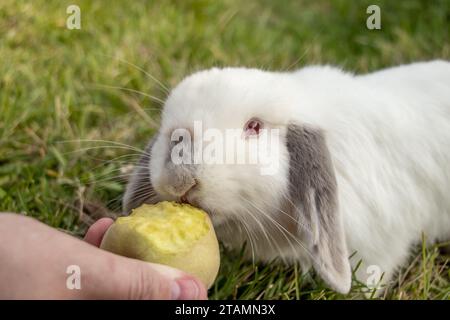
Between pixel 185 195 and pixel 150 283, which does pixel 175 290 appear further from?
pixel 185 195

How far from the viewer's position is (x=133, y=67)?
173 inches

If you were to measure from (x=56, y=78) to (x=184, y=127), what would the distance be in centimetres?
205

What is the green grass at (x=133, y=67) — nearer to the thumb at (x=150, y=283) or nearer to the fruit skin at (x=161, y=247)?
the fruit skin at (x=161, y=247)

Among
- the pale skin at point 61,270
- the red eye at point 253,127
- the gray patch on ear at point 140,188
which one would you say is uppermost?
the red eye at point 253,127

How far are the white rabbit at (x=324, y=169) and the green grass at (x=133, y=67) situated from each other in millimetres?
199

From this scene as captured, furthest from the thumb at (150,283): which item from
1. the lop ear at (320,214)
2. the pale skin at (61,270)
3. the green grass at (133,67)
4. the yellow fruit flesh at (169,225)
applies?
the green grass at (133,67)

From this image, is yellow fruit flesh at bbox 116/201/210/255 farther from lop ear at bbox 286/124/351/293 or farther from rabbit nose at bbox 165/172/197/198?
lop ear at bbox 286/124/351/293

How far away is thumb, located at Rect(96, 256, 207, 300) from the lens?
6.77 feet

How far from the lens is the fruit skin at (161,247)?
2.22 metres

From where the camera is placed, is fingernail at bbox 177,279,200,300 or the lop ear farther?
the lop ear

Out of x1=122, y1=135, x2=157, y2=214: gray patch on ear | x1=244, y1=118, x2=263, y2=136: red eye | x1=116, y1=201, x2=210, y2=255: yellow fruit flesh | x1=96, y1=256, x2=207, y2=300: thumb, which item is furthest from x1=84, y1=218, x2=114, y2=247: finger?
x1=244, y1=118, x2=263, y2=136: red eye

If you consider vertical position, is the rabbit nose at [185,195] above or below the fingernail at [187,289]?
above

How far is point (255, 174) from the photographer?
251 cm
